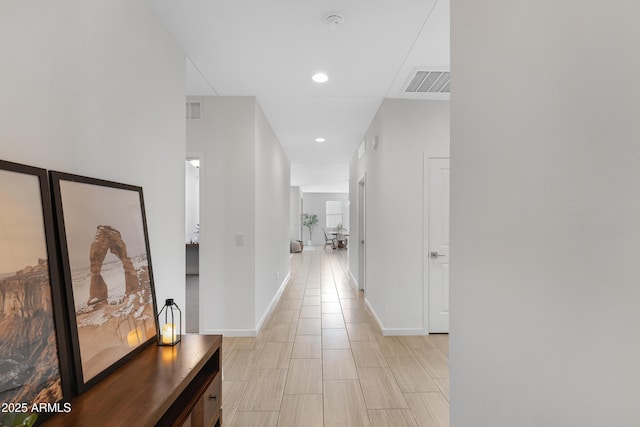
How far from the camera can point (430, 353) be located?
327 cm

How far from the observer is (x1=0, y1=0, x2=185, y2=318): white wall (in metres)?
1.11

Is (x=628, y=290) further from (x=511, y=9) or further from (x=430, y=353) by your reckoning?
(x=430, y=353)

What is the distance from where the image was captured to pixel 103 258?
4.69ft

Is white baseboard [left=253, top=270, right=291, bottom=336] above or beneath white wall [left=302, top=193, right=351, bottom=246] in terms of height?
beneath

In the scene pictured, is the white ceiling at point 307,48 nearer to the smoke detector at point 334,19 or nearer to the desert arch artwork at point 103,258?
the smoke detector at point 334,19

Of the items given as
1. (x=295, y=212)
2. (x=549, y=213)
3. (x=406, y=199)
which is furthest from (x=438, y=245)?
(x=295, y=212)

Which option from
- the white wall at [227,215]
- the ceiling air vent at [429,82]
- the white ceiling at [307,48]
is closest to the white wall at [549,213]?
the white ceiling at [307,48]

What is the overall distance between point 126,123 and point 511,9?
1797 millimetres

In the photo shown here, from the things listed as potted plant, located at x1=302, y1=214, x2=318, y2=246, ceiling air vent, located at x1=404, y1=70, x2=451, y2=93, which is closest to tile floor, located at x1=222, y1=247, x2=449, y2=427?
ceiling air vent, located at x1=404, y1=70, x2=451, y2=93

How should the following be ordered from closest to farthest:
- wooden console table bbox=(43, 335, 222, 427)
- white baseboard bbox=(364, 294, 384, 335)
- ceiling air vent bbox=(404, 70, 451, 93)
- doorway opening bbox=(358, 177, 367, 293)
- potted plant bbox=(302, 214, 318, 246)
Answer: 1. wooden console table bbox=(43, 335, 222, 427)
2. ceiling air vent bbox=(404, 70, 451, 93)
3. white baseboard bbox=(364, 294, 384, 335)
4. doorway opening bbox=(358, 177, 367, 293)
5. potted plant bbox=(302, 214, 318, 246)

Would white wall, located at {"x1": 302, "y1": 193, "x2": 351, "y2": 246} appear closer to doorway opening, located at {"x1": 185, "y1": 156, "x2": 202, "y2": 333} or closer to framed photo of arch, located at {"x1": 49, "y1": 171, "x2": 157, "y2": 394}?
doorway opening, located at {"x1": 185, "y1": 156, "x2": 202, "y2": 333}

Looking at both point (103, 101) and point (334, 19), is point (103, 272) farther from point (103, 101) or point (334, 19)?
point (334, 19)

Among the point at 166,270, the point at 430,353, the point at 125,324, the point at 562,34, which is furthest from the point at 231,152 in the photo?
the point at 562,34

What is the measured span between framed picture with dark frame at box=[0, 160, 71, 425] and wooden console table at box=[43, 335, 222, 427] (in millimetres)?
100
